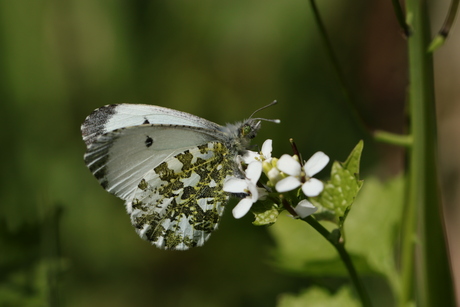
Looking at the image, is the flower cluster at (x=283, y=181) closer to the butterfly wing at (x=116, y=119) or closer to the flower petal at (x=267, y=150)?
the flower petal at (x=267, y=150)

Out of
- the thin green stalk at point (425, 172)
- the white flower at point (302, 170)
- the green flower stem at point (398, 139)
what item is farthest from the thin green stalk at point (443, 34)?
the white flower at point (302, 170)

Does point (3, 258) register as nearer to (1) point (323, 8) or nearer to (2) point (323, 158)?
(2) point (323, 158)

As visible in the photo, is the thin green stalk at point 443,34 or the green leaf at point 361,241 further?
the green leaf at point 361,241

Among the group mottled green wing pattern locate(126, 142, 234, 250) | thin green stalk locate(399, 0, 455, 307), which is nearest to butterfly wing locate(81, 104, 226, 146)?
mottled green wing pattern locate(126, 142, 234, 250)

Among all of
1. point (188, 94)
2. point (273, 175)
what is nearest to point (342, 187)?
point (273, 175)

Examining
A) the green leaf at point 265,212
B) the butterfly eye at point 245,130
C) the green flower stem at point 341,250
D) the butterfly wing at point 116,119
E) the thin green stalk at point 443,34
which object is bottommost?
the green flower stem at point 341,250

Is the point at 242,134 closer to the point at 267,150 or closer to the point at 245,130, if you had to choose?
the point at 245,130

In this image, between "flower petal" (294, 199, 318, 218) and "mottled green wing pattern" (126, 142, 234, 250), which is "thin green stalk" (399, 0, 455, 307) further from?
"mottled green wing pattern" (126, 142, 234, 250)
